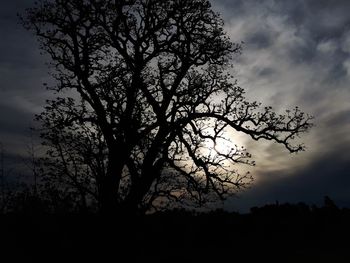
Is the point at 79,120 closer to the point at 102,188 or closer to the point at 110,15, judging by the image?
the point at 102,188

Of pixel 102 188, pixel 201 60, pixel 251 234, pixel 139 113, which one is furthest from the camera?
pixel 251 234

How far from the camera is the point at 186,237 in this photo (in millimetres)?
27719

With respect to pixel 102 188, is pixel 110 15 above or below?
above

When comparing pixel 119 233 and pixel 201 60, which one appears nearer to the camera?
pixel 119 233

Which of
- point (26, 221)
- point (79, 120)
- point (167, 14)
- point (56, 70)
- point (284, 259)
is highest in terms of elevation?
point (167, 14)

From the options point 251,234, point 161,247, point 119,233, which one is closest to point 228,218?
point 251,234

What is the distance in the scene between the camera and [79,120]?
1916 centimetres

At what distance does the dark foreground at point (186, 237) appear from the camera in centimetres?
2019

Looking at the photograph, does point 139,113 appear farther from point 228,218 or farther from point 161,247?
point 228,218

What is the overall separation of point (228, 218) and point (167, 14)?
57.3 ft

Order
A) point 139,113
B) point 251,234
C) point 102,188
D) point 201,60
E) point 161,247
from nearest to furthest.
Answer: point 102,188, point 139,113, point 201,60, point 161,247, point 251,234

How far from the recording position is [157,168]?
18438 millimetres

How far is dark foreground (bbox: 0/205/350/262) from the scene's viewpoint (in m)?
20.2

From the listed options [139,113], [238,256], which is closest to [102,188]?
[139,113]
